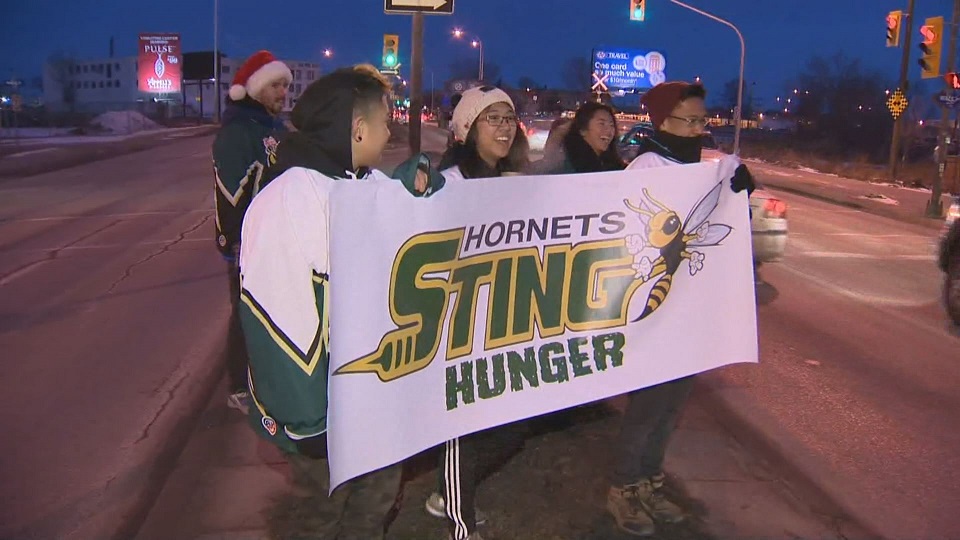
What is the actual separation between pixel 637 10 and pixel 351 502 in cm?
2716

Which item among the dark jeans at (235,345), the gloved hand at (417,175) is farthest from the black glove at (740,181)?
the dark jeans at (235,345)

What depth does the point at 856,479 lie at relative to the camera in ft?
15.2

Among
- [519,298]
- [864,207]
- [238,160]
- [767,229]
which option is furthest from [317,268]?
[864,207]

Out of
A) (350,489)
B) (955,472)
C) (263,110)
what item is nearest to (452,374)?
(350,489)

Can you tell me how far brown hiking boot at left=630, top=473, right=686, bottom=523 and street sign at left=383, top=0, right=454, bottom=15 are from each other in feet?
24.7

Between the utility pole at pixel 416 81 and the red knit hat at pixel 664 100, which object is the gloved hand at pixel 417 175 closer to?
the red knit hat at pixel 664 100

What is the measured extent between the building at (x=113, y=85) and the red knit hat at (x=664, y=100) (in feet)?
301

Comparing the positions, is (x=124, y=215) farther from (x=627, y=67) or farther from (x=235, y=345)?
(x=627, y=67)

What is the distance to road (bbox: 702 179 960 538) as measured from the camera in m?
4.49

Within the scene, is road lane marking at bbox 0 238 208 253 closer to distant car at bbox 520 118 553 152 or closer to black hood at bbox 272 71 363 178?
black hood at bbox 272 71 363 178

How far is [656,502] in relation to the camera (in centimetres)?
402

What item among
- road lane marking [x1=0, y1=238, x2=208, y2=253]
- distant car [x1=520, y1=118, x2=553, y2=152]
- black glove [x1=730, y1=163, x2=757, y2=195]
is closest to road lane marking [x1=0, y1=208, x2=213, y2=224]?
road lane marking [x1=0, y1=238, x2=208, y2=253]

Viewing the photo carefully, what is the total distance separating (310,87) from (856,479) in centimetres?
352

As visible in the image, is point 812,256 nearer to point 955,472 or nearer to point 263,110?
point 955,472
